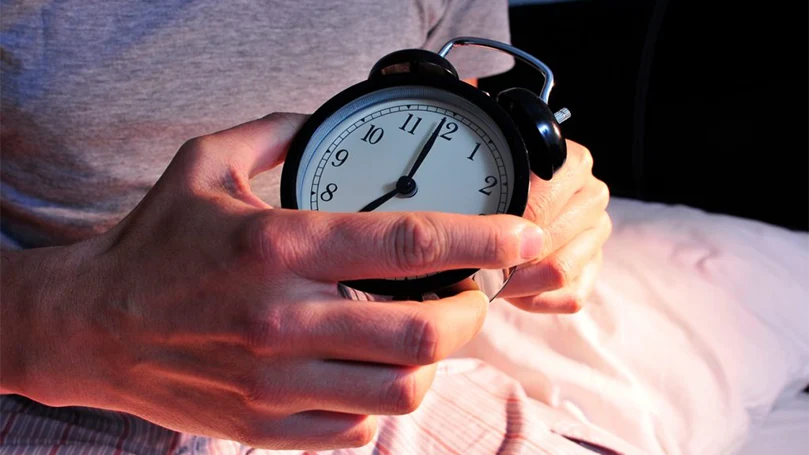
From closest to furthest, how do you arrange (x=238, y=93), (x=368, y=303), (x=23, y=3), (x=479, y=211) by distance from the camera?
(x=368, y=303) → (x=479, y=211) → (x=23, y=3) → (x=238, y=93)

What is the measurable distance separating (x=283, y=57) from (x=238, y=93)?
10 cm

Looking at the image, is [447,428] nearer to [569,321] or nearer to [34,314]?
[569,321]

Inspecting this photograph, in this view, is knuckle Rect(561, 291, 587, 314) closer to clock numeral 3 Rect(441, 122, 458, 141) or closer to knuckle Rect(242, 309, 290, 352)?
clock numeral 3 Rect(441, 122, 458, 141)

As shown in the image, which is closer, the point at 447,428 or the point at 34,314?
the point at 34,314

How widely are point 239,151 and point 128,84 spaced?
445mm

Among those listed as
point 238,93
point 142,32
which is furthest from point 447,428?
point 142,32

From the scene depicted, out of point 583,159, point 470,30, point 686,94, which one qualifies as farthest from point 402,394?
point 686,94

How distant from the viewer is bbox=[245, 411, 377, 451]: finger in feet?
2.13

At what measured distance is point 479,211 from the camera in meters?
0.71

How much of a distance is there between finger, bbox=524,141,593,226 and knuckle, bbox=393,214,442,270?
0.87 ft

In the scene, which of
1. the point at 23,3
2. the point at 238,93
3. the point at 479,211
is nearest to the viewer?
the point at 479,211

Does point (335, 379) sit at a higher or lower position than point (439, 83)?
lower

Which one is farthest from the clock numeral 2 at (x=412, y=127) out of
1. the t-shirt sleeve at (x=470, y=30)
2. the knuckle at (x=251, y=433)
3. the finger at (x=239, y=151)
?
the t-shirt sleeve at (x=470, y=30)

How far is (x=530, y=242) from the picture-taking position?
60 cm
